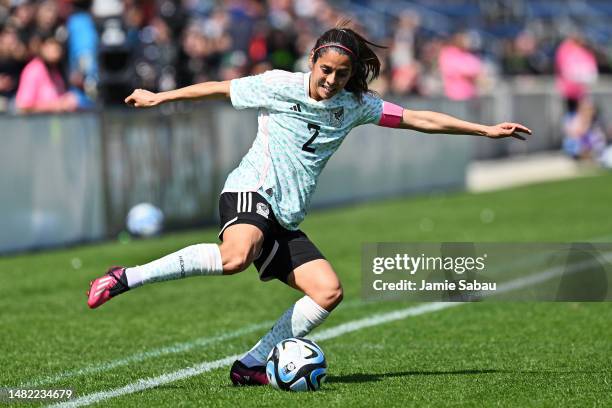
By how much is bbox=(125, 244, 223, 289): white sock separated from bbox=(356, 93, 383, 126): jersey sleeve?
Result: 119 centimetres

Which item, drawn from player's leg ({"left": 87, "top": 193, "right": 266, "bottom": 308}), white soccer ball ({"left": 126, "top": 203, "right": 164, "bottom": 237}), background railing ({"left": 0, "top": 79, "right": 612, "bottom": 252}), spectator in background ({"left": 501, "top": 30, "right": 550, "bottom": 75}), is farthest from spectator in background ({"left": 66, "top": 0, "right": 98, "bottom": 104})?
spectator in background ({"left": 501, "top": 30, "right": 550, "bottom": 75})

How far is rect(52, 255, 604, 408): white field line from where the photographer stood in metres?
6.79

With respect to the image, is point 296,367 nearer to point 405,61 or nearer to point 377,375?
point 377,375

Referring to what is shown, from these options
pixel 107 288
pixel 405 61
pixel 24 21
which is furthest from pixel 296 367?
pixel 405 61

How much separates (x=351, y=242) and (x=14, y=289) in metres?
4.64

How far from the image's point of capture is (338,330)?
9.31 meters

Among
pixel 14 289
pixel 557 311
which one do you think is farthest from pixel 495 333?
pixel 14 289

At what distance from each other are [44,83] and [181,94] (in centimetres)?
867

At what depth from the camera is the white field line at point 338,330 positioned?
6.79 m

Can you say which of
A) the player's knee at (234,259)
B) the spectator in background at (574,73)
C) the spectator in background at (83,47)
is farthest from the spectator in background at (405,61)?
the player's knee at (234,259)

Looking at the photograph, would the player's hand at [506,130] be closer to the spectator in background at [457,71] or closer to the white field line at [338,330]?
the white field line at [338,330]

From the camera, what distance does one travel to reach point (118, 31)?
55.9 feet

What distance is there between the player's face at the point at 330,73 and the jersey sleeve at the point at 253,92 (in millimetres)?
262

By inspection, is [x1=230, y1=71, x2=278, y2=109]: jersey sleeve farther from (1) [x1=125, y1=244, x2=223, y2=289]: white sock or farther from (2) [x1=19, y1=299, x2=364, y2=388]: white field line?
(2) [x1=19, y1=299, x2=364, y2=388]: white field line
